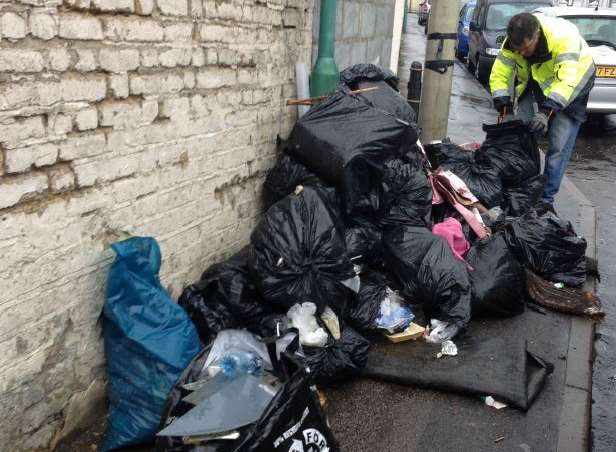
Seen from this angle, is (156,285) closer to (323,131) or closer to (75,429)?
(75,429)

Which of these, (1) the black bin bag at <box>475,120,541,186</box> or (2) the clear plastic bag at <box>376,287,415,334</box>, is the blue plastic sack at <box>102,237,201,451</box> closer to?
(2) the clear plastic bag at <box>376,287,415,334</box>

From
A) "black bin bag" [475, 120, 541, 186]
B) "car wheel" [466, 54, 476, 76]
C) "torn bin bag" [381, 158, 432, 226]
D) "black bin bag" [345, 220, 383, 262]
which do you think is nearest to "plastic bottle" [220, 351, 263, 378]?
"black bin bag" [345, 220, 383, 262]

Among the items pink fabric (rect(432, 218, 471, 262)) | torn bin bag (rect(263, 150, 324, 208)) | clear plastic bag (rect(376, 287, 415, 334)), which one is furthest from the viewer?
pink fabric (rect(432, 218, 471, 262))

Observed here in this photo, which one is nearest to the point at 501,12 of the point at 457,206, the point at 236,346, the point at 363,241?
the point at 457,206

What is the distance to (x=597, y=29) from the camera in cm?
949

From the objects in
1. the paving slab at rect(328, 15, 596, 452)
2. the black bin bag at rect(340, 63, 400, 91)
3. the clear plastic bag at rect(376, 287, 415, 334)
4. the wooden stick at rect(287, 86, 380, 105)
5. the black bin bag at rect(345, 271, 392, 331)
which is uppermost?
the black bin bag at rect(340, 63, 400, 91)

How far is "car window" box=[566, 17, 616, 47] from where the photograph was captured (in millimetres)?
9445

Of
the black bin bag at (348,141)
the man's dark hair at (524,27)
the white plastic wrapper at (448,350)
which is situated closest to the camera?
the white plastic wrapper at (448,350)

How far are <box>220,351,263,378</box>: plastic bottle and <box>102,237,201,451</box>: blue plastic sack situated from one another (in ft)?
0.54

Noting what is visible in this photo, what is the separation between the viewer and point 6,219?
2121 millimetres

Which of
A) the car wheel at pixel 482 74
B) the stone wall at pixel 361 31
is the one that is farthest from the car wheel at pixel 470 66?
the stone wall at pixel 361 31

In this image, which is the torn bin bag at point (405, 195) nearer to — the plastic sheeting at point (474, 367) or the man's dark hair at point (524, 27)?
the plastic sheeting at point (474, 367)

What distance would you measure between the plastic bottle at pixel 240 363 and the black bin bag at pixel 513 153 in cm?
314

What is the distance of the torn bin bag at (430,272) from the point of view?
137 inches
